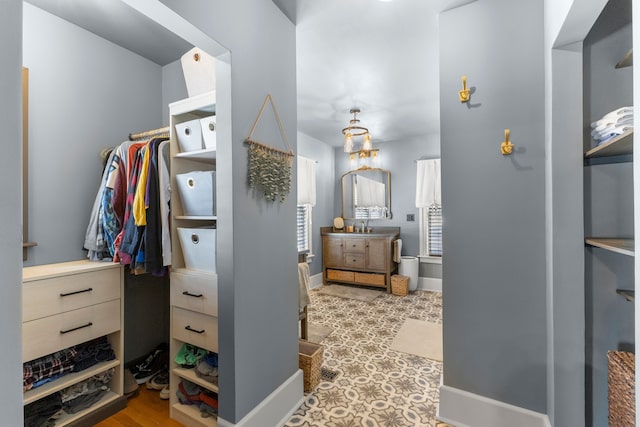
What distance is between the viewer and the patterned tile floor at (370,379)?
71.0 inches

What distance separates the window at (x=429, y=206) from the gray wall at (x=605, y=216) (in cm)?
316

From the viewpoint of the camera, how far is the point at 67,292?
1.59 meters

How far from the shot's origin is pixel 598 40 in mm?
1384

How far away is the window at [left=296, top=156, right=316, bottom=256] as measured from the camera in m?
4.38

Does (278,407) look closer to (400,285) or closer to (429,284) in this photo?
(400,285)

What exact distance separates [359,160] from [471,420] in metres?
4.21

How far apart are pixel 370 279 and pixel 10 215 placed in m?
4.42

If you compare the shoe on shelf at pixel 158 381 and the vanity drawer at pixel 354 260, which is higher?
the vanity drawer at pixel 354 260

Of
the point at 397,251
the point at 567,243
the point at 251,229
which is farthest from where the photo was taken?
the point at 397,251

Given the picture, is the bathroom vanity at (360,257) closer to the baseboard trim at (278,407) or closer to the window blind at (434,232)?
the window blind at (434,232)

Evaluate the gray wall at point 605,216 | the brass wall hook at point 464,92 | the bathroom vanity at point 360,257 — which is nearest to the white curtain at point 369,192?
the bathroom vanity at point 360,257

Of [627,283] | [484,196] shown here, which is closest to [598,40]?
[484,196]

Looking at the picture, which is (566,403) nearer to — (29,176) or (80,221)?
(80,221)

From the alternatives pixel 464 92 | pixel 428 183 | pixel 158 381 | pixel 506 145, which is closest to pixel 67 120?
pixel 158 381
